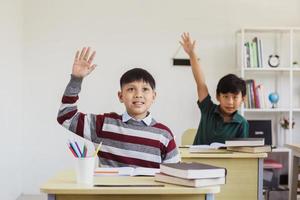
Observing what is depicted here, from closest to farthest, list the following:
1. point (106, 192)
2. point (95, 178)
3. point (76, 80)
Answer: point (106, 192)
point (95, 178)
point (76, 80)

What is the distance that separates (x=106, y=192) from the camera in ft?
4.81

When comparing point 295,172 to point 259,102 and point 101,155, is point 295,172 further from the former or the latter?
point 101,155

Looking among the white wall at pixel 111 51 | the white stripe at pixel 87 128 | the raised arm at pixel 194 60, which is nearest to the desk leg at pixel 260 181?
the raised arm at pixel 194 60

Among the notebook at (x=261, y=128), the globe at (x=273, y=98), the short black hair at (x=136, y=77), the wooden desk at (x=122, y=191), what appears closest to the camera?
the wooden desk at (x=122, y=191)

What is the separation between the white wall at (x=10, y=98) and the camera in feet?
12.9

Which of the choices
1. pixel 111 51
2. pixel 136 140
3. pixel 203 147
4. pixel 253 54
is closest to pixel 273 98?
pixel 253 54

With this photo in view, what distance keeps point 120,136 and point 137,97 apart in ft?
0.59

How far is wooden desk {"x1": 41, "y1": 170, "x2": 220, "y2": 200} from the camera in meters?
1.46

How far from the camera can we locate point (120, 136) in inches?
76.0

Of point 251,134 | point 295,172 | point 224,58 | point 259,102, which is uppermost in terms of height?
point 224,58

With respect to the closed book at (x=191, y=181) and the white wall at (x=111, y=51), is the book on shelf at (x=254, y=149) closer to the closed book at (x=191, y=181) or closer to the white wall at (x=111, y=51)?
the closed book at (x=191, y=181)

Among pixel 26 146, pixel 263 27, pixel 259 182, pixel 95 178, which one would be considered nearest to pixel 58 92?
pixel 26 146

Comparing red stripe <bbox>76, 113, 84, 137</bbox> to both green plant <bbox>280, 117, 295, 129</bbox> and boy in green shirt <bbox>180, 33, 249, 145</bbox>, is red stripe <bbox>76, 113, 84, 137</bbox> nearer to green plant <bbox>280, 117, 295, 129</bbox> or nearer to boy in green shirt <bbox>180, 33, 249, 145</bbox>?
boy in green shirt <bbox>180, 33, 249, 145</bbox>

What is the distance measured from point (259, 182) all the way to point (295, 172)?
1.36 m
